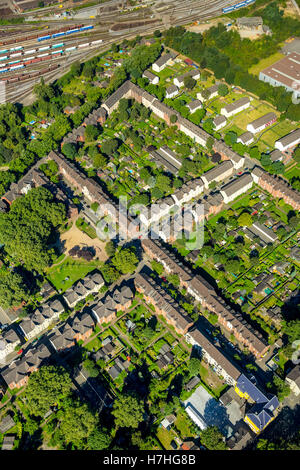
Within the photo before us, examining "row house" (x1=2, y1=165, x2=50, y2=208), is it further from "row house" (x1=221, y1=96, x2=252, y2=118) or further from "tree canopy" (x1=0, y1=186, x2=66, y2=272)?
"row house" (x1=221, y1=96, x2=252, y2=118)

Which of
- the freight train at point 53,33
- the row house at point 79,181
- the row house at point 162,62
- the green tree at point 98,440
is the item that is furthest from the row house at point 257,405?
the freight train at point 53,33

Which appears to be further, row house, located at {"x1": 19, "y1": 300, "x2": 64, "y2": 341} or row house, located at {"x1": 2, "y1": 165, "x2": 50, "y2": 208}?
row house, located at {"x1": 2, "y1": 165, "x2": 50, "y2": 208}

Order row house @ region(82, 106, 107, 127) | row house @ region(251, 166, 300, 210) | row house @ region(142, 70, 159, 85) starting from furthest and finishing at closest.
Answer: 1. row house @ region(142, 70, 159, 85)
2. row house @ region(82, 106, 107, 127)
3. row house @ region(251, 166, 300, 210)

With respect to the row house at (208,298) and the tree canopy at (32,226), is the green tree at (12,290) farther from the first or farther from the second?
the row house at (208,298)

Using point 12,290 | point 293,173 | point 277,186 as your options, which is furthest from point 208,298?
point 293,173

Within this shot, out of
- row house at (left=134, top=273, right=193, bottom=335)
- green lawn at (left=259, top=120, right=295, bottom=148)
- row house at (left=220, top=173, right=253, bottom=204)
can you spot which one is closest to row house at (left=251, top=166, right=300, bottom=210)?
row house at (left=220, top=173, right=253, bottom=204)
